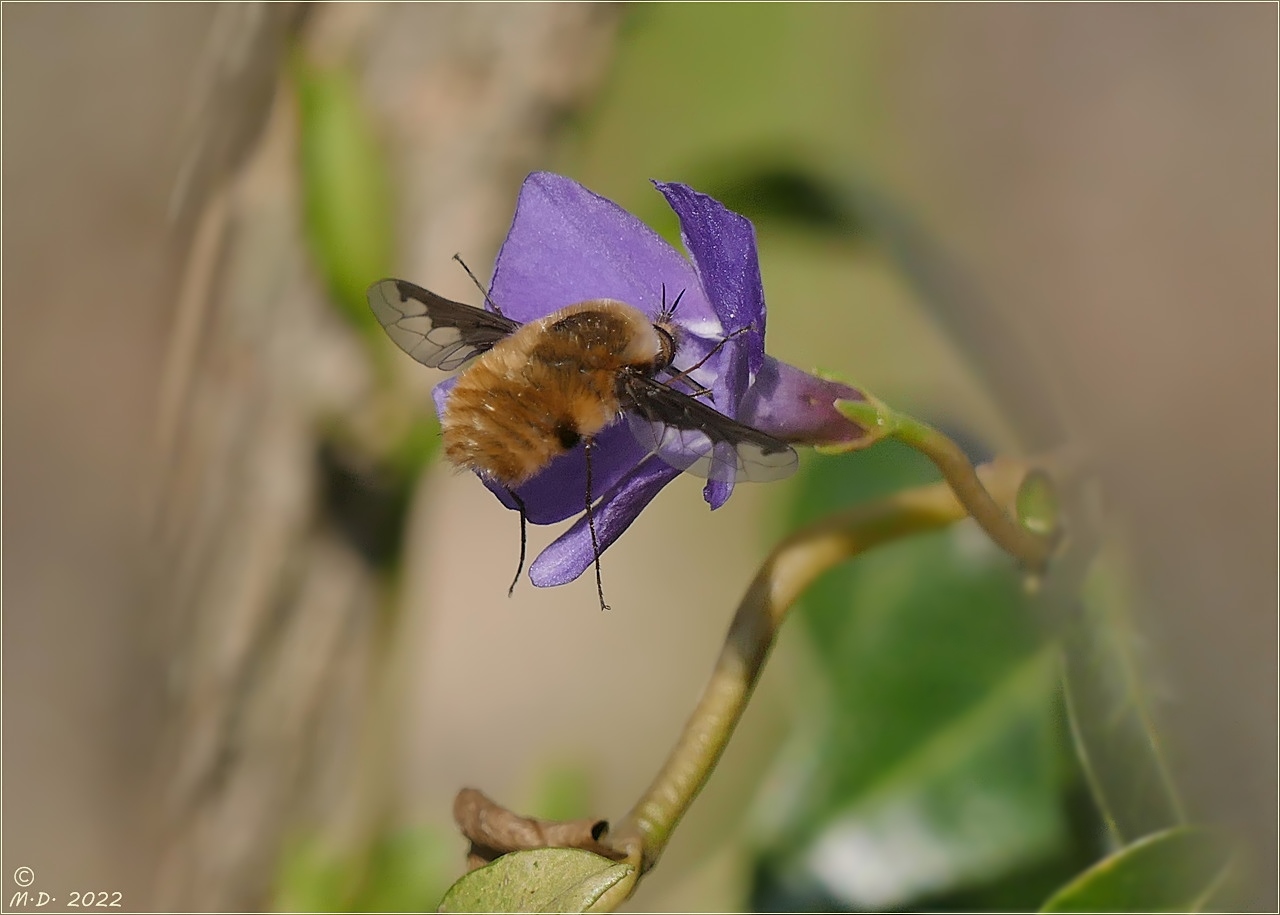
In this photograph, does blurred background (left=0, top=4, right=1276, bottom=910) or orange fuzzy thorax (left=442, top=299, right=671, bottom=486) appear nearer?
orange fuzzy thorax (left=442, top=299, right=671, bottom=486)

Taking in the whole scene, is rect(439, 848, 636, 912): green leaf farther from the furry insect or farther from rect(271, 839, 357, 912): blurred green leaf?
rect(271, 839, 357, 912): blurred green leaf

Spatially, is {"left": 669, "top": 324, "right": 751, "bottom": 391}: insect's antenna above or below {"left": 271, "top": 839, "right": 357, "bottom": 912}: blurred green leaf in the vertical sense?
above

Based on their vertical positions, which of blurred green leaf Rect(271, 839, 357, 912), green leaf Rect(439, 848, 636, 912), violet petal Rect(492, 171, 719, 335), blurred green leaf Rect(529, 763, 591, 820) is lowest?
blurred green leaf Rect(271, 839, 357, 912)

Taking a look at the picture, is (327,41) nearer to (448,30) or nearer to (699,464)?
(448,30)

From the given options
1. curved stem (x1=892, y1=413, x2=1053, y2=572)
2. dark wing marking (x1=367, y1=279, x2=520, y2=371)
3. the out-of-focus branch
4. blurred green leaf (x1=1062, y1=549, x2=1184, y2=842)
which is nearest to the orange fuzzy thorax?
dark wing marking (x1=367, y1=279, x2=520, y2=371)

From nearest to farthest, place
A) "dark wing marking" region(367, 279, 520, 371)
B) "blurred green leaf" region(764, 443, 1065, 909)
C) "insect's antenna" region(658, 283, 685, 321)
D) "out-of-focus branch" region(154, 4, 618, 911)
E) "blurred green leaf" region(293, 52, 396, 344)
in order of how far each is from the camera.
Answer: "insect's antenna" region(658, 283, 685, 321)
"dark wing marking" region(367, 279, 520, 371)
"blurred green leaf" region(764, 443, 1065, 909)
"blurred green leaf" region(293, 52, 396, 344)
"out-of-focus branch" region(154, 4, 618, 911)

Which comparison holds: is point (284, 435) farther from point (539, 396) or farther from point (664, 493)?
point (539, 396)

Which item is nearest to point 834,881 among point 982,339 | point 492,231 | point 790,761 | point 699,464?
point 790,761
